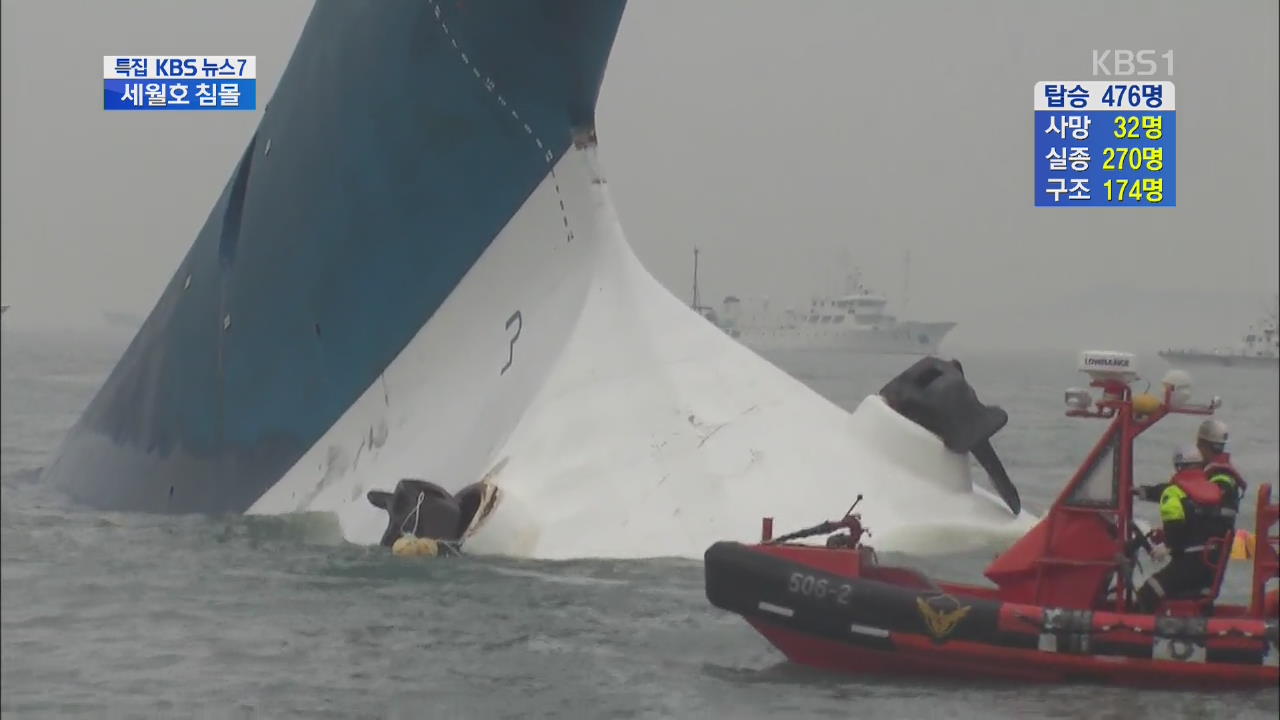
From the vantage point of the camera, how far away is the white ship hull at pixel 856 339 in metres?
120

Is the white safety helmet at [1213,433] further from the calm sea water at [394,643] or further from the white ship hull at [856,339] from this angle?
the white ship hull at [856,339]

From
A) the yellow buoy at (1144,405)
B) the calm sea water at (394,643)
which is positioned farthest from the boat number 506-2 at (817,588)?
the yellow buoy at (1144,405)

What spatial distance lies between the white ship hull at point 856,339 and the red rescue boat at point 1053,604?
10437 cm

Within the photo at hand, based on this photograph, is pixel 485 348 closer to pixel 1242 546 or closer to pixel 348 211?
pixel 348 211

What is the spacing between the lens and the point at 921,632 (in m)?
12.0

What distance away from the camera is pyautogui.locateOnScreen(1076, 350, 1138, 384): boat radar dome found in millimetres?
12469

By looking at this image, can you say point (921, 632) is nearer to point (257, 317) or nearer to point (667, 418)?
point (667, 418)

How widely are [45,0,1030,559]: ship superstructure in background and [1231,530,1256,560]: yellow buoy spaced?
4.11 m

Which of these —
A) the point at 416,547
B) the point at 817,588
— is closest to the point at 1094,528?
the point at 817,588

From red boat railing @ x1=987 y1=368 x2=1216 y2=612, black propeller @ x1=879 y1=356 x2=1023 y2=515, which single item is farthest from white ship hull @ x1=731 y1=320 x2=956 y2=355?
red boat railing @ x1=987 y1=368 x2=1216 y2=612

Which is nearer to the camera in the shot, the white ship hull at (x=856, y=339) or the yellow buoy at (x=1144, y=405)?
the yellow buoy at (x=1144, y=405)

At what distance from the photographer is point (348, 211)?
63.7ft

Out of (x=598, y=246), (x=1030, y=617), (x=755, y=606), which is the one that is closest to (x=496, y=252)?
(x=598, y=246)

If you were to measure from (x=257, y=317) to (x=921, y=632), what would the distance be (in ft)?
36.2
